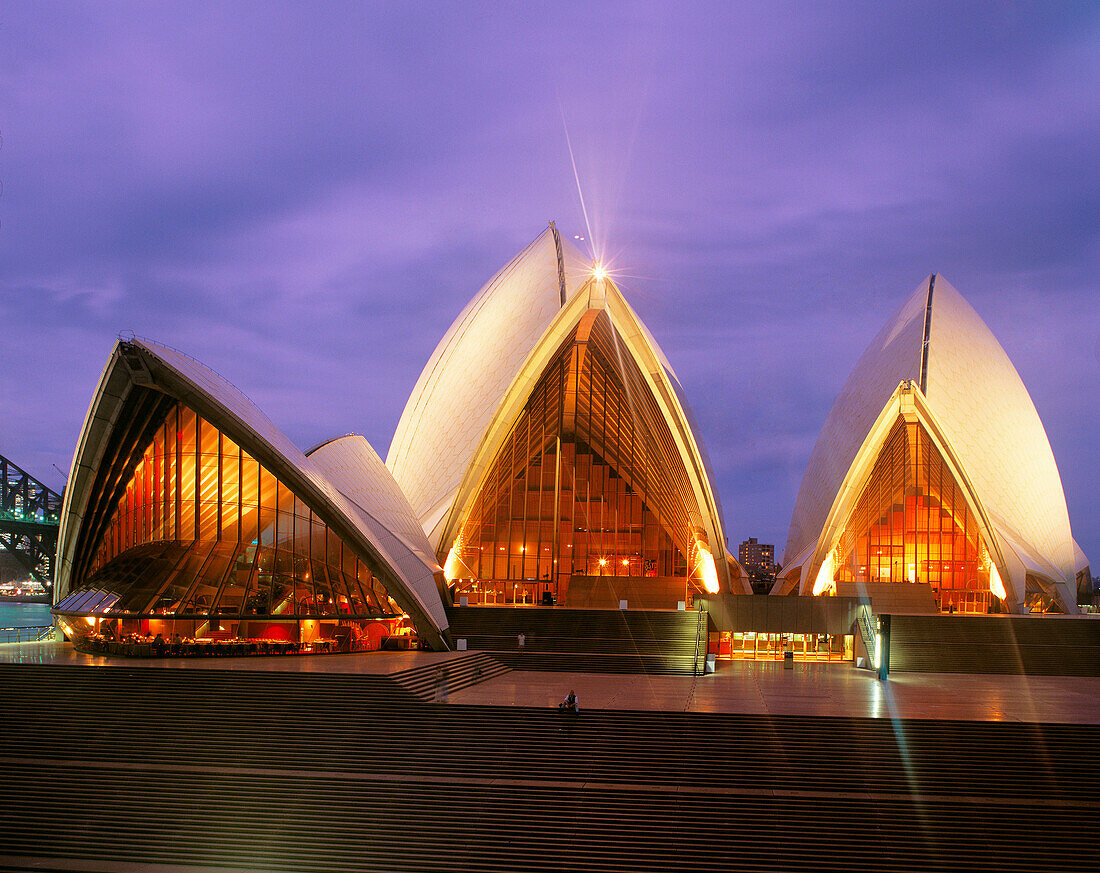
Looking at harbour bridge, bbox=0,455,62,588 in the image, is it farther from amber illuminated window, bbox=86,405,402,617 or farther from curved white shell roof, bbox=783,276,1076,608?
curved white shell roof, bbox=783,276,1076,608

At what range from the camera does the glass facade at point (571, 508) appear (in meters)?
34.7

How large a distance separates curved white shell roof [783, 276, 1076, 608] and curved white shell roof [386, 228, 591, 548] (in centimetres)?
1123

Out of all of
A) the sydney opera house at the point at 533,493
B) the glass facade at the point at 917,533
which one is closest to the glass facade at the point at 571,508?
the sydney opera house at the point at 533,493

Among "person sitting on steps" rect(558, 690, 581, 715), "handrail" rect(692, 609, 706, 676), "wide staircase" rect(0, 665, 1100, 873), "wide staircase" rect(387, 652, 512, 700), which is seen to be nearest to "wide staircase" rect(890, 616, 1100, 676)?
"handrail" rect(692, 609, 706, 676)

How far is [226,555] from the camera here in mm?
23031

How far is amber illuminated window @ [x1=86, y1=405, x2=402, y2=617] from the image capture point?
2236cm

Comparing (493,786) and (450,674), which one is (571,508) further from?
(493,786)

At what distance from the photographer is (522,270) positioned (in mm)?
32250

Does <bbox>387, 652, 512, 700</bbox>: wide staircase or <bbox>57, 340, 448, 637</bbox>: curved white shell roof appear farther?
<bbox>57, 340, 448, 637</bbox>: curved white shell roof

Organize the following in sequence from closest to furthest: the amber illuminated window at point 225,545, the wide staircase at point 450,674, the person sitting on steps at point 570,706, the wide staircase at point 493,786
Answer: the wide staircase at point 493,786 < the person sitting on steps at point 570,706 < the wide staircase at point 450,674 < the amber illuminated window at point 225,545

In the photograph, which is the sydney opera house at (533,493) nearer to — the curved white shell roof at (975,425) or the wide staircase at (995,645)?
the curved white shell roof at (975,425)

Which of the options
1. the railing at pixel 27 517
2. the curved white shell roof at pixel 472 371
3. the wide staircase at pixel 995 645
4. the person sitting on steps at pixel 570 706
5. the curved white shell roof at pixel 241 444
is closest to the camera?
the person sitting on steps at pixel 570 706

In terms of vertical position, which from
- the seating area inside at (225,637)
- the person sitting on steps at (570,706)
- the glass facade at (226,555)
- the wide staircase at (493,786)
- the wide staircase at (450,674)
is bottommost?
the wide staircase at (493,786)

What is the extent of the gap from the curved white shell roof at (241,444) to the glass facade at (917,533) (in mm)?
17859
